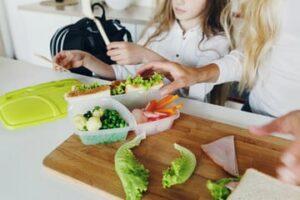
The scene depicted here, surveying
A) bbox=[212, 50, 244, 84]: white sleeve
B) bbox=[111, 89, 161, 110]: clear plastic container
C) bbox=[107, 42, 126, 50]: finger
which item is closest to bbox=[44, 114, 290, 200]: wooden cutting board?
bbox=[111, 89, 161, 110]: clear plastic container

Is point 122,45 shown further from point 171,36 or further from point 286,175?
point 286,175

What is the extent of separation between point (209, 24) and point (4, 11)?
204 cm

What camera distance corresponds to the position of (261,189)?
59cm

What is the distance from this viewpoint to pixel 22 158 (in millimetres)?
731

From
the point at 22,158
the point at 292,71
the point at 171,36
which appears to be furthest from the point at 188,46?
the point at 22,158

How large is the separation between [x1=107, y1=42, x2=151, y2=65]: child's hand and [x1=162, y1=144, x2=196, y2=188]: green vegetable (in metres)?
0.53

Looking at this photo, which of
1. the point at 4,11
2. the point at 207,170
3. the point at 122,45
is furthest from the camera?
the point at 4,11

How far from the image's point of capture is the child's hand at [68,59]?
3.76ft

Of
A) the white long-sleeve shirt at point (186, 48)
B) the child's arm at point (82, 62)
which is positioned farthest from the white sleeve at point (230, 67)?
the child's arm at point (82, 62)

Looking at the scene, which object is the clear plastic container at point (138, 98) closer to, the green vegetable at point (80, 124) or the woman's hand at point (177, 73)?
the woman's hand at point (177, 73)

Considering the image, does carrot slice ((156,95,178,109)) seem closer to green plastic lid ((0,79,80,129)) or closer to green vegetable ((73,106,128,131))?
green vegetable ((73,106,128,131))

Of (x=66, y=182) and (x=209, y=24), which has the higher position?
(x=209, y=24)

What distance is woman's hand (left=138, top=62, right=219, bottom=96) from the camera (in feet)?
2.93

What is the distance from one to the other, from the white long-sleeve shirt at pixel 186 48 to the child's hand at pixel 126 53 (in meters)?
0.07
